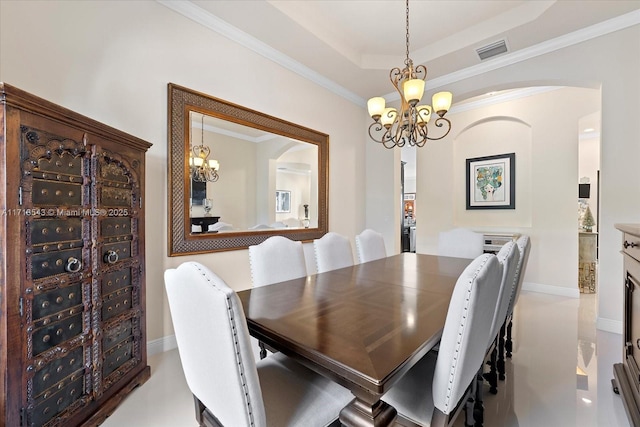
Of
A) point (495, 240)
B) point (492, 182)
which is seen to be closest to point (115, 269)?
point (495, 240)

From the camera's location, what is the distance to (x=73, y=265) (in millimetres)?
1420

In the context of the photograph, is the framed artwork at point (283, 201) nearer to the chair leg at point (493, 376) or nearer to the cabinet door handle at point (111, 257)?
the cabinet door handle at point (111, 257)

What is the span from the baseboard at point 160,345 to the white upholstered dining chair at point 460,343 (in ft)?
6.78

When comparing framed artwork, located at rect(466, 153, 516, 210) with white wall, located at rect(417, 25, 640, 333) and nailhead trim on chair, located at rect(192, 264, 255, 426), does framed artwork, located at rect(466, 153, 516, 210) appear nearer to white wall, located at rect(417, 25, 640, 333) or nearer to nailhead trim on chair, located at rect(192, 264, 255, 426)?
white wall, located at rect(417, 25, 640, 333)

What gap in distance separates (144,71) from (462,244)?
3.45m

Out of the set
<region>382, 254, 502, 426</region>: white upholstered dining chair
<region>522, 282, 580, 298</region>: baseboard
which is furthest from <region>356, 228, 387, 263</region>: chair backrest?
<region>522, 282, 580, 298</region>: baseboard

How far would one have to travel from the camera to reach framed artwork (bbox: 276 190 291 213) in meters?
3.41

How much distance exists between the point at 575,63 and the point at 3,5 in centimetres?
468

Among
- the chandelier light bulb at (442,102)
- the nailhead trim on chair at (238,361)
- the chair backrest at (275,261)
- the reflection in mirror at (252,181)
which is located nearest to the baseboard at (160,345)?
the reflection in mirror at (252,181)

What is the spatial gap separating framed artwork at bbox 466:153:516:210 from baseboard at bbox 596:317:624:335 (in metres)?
2.00

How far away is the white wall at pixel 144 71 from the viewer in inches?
67.3

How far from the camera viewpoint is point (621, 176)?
2.68 meters

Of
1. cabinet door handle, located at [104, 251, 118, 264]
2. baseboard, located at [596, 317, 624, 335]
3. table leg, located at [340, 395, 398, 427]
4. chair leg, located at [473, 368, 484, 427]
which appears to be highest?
cabinet door handle, located at [104, 251, 118, 264]

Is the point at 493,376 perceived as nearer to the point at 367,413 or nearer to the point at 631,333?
the point at 631,333
